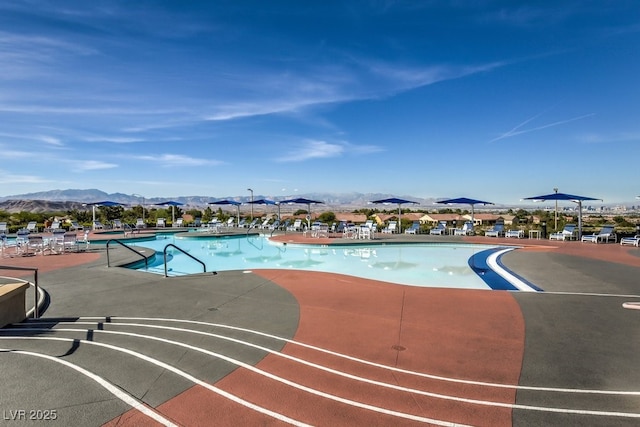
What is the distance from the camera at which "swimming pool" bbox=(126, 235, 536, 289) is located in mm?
9688

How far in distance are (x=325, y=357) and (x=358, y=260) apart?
8.80m

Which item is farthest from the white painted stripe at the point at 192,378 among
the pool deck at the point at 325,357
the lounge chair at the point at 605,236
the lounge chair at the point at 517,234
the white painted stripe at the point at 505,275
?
the lounge chair at the point at 517,234

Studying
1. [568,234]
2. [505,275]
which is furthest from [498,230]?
[505,275]

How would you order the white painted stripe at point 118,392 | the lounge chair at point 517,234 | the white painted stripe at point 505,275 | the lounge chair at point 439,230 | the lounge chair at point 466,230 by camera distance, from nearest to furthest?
the white painted stripe at point 118,392 → the white painted stripe at point 505,275 → the lounge chair at point 517,234 → the lounge chair at point 466,230 → the lounge chair at point 439,230

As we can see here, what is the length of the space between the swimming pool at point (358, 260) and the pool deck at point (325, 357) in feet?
8.91

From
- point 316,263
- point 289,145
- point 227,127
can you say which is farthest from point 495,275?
point 289,145

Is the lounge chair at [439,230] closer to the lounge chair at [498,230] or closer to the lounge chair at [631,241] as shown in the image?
the lounge chair at [498,230]

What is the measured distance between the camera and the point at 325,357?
3.87 metres

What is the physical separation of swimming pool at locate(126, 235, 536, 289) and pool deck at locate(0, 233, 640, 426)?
272 centimetres

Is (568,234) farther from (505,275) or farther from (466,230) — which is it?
(505,275)

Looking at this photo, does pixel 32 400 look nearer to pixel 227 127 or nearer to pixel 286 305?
pixel 286 305

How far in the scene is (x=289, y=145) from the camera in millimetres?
36219

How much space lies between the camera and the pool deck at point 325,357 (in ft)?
9.19

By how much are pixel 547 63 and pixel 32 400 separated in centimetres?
2195
